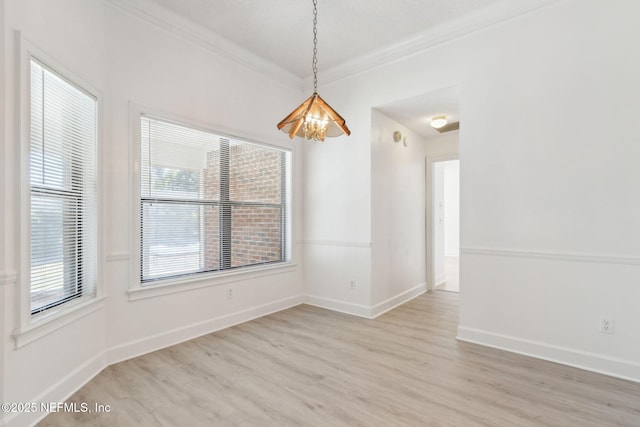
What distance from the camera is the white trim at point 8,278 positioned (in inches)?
68.3

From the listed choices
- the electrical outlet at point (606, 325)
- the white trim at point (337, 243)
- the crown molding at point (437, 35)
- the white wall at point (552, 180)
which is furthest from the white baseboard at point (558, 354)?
the crown molding at point (437, 35)

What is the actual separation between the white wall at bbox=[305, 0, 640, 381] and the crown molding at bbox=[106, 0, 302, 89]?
75.8 inches

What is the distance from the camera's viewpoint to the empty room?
202 cm

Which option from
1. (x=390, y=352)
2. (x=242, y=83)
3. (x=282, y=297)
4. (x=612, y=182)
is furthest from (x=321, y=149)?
(x=612, y=182)

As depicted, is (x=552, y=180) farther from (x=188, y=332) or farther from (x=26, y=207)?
(x=26, y=207)

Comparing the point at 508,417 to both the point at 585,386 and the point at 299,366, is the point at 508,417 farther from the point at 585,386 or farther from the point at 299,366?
the point at 299,366

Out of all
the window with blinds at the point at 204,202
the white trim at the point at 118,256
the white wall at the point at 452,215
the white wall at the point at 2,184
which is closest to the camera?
the white wall at the point at 2,184

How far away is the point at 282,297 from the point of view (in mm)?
4250

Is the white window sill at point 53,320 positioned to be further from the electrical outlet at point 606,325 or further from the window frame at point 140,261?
the electrical outlet at point 606,325

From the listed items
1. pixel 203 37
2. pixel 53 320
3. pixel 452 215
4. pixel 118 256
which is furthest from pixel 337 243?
pixel 452 215

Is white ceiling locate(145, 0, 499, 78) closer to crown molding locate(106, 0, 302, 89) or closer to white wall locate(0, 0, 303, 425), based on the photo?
crown molding locate(106, 0, 302, 89)

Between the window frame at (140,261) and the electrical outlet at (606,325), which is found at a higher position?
the window frame at (140,261)

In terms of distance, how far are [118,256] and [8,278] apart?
0.98 meters

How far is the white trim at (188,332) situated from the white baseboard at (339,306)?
354mm
